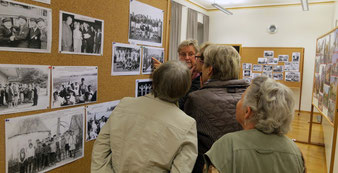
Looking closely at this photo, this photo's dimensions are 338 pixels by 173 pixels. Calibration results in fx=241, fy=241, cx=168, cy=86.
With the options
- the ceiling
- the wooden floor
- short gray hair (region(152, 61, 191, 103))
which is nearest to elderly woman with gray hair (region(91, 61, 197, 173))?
short gray hair (region(152, 61, 191, 103))

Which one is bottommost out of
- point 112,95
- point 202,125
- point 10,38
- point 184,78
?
point 202,125

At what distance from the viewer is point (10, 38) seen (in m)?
1.17

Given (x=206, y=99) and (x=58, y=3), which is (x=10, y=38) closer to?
(x=58, y=3)

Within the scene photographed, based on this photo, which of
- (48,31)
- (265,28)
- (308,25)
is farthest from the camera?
(265,28)

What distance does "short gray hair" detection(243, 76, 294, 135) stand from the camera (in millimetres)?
1036

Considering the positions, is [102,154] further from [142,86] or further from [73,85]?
[142,86]

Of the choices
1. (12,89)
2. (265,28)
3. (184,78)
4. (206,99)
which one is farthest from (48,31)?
(265,28)

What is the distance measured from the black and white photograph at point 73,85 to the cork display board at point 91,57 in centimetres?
3

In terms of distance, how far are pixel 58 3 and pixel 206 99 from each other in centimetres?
102

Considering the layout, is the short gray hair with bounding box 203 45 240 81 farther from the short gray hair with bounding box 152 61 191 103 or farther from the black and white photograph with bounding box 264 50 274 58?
the black and white photograph with bounding box 264 50 274 58

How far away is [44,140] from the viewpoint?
138cm

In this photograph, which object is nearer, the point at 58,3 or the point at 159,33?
the point at 58,3

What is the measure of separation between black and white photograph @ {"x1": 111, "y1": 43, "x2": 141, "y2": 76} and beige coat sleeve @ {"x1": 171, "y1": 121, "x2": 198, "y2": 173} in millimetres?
874

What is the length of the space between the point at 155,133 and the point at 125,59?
0.90 meters
